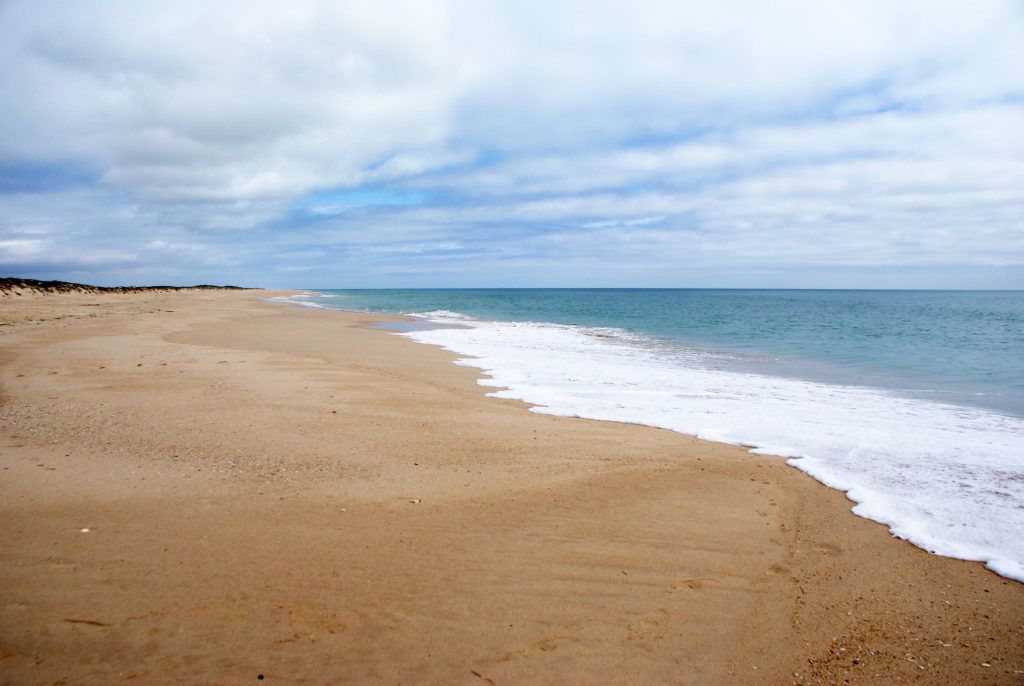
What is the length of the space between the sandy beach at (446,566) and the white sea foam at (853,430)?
0.48m

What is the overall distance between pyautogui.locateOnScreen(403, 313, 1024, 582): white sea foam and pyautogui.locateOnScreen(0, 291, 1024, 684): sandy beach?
484mm

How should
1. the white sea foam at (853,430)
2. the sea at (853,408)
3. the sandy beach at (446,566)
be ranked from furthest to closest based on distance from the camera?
the sea at (853,408)
the white sea foam at (853,430)
the sandy beach at (446,566)

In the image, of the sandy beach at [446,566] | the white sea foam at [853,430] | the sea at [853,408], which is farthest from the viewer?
the sea at [853,408]

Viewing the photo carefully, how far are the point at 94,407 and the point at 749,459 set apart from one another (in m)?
8.18

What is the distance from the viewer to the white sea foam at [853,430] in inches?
178

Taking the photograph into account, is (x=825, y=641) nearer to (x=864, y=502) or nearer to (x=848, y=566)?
(x=848, y=566)

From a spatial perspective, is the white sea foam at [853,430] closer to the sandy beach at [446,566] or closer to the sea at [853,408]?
the sea at [853,408]

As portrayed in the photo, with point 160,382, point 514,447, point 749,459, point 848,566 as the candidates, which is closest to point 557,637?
point 848,566

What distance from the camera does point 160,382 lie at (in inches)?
338

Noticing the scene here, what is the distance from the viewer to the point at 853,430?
24.3 feet

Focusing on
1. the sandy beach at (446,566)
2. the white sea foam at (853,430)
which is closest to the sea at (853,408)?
the white sea foam at (853,430)

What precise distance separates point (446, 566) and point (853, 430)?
257 inches

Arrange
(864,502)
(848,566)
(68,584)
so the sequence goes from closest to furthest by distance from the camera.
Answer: (68,584) → (848,566) → (864,502)

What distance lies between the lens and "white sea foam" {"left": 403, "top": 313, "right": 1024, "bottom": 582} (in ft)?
14.8
